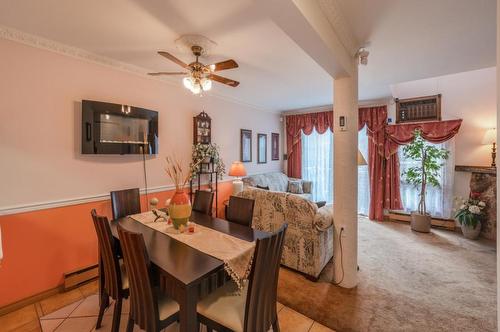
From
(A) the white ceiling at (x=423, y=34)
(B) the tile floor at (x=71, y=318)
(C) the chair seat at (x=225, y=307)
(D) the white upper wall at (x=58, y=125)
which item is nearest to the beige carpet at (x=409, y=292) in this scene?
(B) the tile floor at (x=71, y=318)

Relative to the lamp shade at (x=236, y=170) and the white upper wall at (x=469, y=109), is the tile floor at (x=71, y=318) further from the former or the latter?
the white upper wall at (x=469, y=109)

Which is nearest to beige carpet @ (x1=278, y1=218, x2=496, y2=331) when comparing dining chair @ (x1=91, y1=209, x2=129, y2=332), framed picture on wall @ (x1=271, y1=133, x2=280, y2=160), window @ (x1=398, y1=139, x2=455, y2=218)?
window @ (x1=398, y1=139, x2=455, y2=218)

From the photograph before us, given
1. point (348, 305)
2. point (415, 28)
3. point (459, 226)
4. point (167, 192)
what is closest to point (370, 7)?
point (415, 28)

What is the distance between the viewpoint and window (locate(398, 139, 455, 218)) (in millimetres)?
4066

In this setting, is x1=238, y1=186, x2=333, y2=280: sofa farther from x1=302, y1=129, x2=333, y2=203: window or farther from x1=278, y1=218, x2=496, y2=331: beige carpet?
x1=302, y1=129, x2=333, y2=203: window

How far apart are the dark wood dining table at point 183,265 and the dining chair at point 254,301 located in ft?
0.50

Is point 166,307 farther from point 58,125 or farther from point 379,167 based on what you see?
point 379,167

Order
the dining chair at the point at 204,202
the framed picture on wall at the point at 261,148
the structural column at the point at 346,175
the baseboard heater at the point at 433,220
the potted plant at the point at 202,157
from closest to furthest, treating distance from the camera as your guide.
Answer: the structural column at the point at 346,175, the dining chair at the point at 204,202, the potted plant at the point at 202,157, the baseboard heater at the point at 433,220, the framed picture on wall at the point at 261,148

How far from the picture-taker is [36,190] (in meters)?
2.20

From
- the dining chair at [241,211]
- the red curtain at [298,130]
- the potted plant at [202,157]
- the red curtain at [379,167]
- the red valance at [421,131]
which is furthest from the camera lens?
the red curtain at [298,130]

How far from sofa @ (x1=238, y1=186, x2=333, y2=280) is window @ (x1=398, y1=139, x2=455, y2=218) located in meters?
2.75

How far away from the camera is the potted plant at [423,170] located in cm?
398

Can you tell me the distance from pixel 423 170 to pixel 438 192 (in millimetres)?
585

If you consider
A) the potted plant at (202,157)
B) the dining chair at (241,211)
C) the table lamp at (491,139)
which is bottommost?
the dining chair at (241,211)
